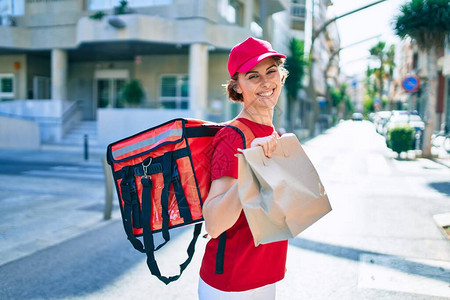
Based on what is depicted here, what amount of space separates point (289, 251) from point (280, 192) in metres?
4.00

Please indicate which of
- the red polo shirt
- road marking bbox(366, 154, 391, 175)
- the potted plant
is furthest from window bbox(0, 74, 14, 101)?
the red polo shirt

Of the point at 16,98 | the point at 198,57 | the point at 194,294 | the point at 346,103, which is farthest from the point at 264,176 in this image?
the point at 346,103

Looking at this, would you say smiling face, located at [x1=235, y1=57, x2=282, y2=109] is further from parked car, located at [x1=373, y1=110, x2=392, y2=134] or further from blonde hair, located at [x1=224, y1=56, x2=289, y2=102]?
parked car, located at [x1=373, y1=110, x2=392, y2=134]

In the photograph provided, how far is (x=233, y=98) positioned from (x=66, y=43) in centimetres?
2182

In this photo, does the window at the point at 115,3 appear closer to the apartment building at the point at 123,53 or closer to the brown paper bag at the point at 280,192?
the apartment building at the point at 123,53

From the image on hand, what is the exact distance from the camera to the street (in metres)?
4.24

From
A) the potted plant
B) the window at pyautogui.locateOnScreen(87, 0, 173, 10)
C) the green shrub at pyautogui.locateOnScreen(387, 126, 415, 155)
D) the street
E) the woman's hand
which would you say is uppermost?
the window at pyautogui.locateOnScreen(87, 0, 173, 10)

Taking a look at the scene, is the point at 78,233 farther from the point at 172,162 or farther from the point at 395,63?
the point at 395,63

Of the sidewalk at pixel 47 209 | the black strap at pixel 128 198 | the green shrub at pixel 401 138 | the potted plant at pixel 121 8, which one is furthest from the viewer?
the potted plant at pixel 121 8

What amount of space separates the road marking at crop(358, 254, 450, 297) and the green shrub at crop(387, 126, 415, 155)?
11.5 metres

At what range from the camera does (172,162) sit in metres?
1.87

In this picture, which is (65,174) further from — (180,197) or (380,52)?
(380,52)

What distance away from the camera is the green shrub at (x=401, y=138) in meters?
15.7

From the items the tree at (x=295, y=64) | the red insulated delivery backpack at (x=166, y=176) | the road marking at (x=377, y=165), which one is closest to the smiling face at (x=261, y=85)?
the red insulated delivery backpack at (x=166, y=176)
